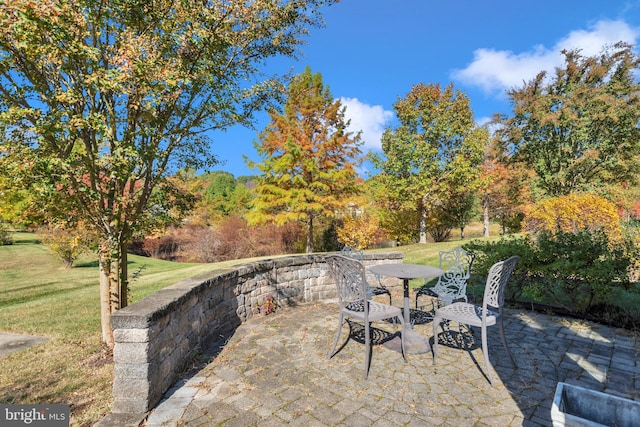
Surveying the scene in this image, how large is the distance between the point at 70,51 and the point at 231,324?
137 inches

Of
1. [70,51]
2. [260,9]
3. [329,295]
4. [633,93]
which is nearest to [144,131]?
[70,51]

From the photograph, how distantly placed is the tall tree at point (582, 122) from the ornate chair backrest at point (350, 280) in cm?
1518

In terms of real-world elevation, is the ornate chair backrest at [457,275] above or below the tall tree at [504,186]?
below

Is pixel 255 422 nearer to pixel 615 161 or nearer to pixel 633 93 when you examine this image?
pixel 615 161

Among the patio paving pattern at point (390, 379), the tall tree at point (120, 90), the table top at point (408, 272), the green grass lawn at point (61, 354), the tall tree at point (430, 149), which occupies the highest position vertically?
the tall tree at point (430, 149)

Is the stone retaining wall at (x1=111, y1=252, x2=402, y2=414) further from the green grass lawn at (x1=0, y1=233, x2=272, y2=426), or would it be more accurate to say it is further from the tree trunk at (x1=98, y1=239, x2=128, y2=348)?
the tree trunk at (x1=98, y1=239, x2=128, y2=348)

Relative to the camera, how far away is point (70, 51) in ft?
9.30

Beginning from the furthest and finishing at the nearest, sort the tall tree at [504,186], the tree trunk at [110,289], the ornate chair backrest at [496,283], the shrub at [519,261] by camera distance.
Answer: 1. the tall tree at [504,186]
2. the shrub at [519,261]
3. the tree trunk at [110,289]
4. the ornate chair backrest at [496,283]

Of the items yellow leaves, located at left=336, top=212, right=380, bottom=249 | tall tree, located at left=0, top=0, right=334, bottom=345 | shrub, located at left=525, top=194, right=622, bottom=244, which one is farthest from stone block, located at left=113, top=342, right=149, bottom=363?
yellow leaves, located at left=336, top=212, right=380, bottom=249

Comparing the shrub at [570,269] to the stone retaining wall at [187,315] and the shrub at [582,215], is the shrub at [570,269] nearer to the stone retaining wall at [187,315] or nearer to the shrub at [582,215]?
the shrub at [582,215]

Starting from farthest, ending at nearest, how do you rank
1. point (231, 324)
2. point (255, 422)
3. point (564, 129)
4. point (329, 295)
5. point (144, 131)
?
point (564, 129) → point (329, 295) → point (231, 324) → point (144, 131) → point (255, 422)

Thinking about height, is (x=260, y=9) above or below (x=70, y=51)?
above

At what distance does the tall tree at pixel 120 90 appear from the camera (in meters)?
2.92

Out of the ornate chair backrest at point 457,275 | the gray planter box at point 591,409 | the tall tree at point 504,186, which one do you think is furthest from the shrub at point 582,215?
the tall tree at point 504,186
